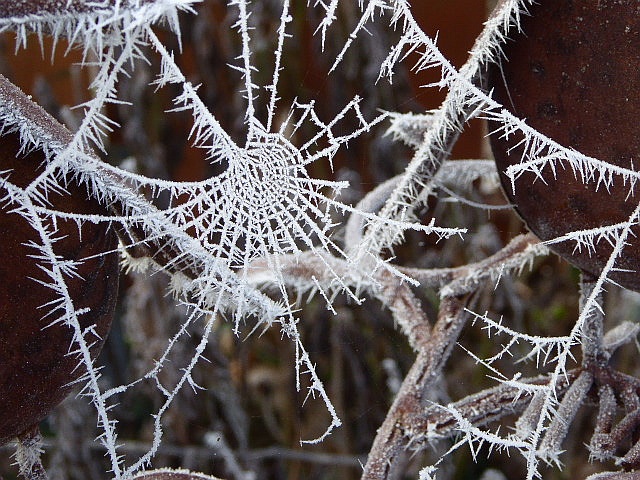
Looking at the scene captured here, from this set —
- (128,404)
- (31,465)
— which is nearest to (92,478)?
(128,404)

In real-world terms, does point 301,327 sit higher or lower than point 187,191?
lower

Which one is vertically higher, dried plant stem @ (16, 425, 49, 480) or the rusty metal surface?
the rusty metal surface

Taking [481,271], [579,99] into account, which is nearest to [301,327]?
[481,271]

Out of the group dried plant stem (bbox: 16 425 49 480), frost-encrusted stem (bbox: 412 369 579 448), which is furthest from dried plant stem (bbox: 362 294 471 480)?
dried plant stem (bbox: 16 425 49 480)

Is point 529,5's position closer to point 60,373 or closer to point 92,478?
point 60,373

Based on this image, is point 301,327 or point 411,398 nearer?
point 411,398

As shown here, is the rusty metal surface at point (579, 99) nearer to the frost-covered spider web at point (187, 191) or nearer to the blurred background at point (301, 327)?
the frost-covered spider web at point (187, 191)

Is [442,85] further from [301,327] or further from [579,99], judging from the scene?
[301,327]

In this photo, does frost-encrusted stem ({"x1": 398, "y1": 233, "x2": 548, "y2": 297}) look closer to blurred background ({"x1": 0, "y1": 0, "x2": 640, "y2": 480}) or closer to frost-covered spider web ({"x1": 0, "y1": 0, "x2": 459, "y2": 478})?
frost-covered spider web ({"x1": 0, "y1": 0, "x2": 459, "y2": 478})
